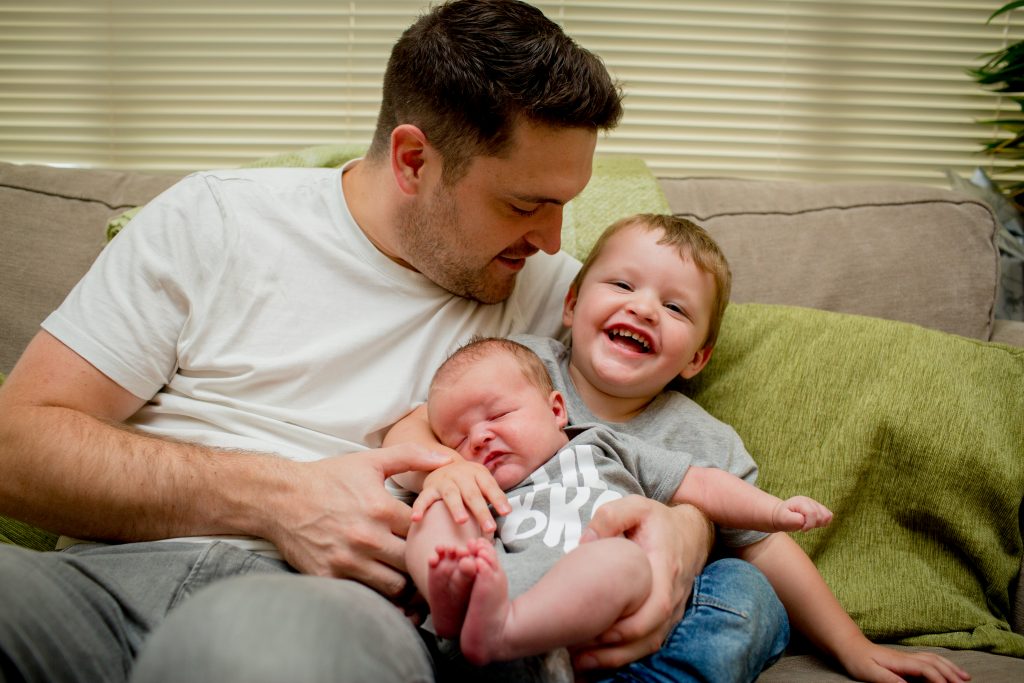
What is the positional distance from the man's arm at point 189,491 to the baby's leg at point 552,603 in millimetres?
247

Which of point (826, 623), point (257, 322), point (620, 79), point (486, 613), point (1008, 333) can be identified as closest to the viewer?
point (486, 613)

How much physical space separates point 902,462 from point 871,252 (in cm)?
52

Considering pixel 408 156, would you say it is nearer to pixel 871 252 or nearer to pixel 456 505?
pixel 456 505

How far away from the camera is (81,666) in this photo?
3.05 feet

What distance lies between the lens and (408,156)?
4.88ft

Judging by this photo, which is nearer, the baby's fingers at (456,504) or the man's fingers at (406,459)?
the baby's fingers at (456,504)

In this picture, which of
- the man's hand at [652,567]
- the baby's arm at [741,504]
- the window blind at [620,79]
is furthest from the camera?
the window blind at [620,79]

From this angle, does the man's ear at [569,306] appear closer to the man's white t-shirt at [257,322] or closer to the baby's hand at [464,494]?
the man's white t-shirt at [257,322]

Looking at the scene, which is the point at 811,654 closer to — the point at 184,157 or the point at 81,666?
the point at 81,666

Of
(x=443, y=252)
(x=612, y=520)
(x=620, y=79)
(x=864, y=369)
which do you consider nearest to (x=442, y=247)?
(x=443, y=252)

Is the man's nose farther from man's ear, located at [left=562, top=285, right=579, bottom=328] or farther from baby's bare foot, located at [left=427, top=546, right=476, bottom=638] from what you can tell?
baby's bare foot, located at [left=427, top=546, right=476, bottom=638]

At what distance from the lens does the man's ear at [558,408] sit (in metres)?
1.36

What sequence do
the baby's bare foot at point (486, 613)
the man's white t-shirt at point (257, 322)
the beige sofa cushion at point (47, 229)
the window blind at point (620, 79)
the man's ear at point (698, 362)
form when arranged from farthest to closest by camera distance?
1. the window blind at point (620, 79)
2. the beige sofa cushion at point (47, 229)
3. the man's ear at point (698, 362)
4. the man's white t-shirt at point (257, 322)
5. the baby's bare foot at point (486, 613)

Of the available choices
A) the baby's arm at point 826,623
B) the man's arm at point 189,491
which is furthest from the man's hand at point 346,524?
the baby's arm at point 826,623
